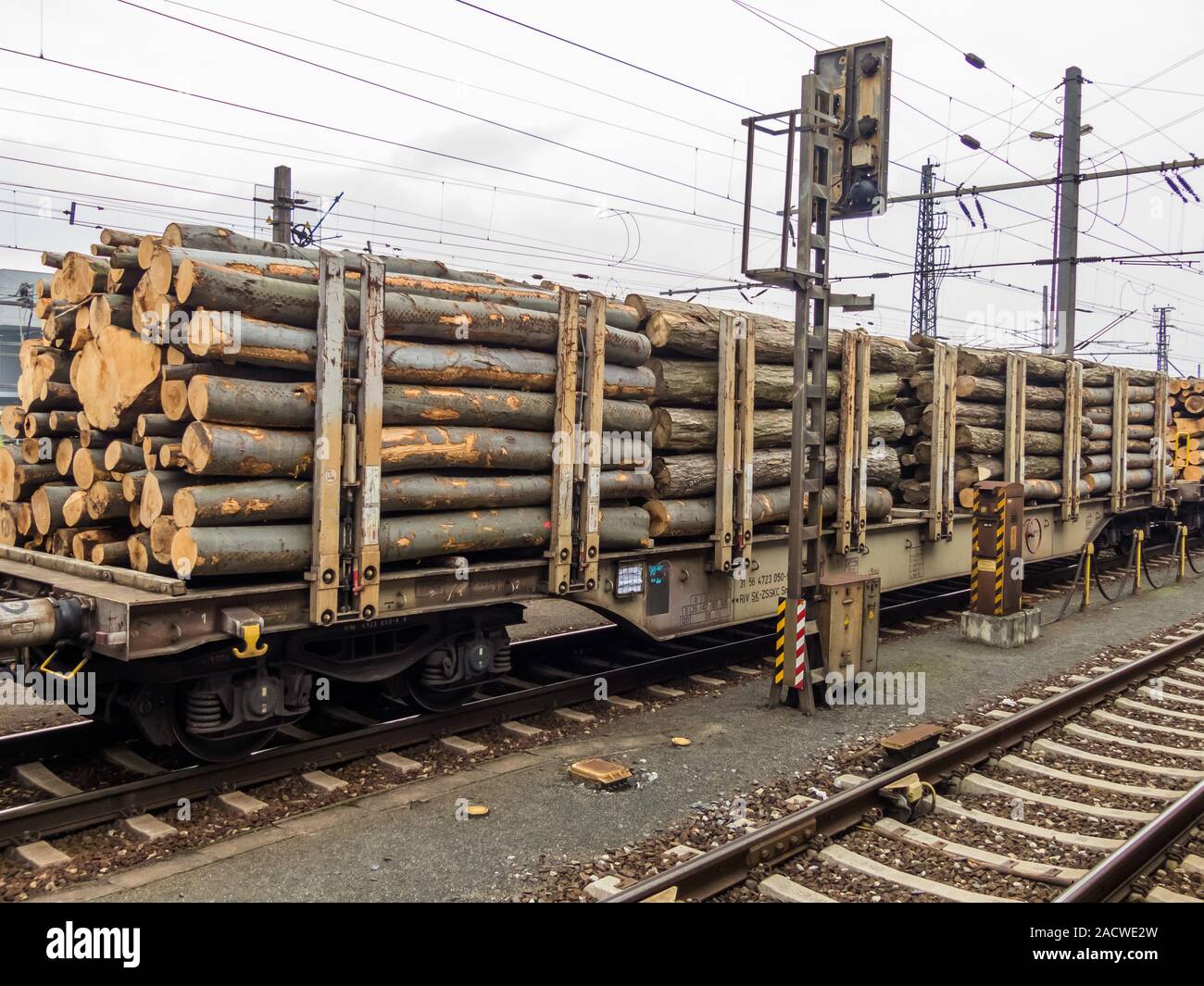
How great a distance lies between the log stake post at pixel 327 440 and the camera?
20.2ft

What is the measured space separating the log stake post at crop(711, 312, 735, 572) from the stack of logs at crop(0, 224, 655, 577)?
4.47ft

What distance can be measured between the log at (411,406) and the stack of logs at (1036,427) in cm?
571

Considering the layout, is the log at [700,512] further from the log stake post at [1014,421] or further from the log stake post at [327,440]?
the log stake post at [1014,421]

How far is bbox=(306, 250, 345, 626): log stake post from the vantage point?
6168 mm

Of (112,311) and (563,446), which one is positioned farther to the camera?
(563,446)

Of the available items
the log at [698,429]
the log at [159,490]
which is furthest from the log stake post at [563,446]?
the log at [159,490]

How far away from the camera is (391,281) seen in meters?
6.80

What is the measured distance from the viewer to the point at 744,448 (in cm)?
945

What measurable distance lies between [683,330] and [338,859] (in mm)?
5528

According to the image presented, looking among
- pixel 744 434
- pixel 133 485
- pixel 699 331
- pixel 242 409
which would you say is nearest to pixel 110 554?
pixel 133 485

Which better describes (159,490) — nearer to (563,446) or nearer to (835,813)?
(563,446)

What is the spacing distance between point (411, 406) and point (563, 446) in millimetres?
1419
